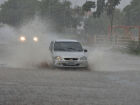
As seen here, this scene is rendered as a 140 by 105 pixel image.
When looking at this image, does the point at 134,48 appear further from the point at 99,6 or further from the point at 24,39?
the point at 99,6

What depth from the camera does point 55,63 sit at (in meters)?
18.0

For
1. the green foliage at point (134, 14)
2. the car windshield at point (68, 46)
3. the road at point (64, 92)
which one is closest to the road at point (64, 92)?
the road at point (64, 92)

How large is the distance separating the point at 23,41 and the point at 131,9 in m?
84.2

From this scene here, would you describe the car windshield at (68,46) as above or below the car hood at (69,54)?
above

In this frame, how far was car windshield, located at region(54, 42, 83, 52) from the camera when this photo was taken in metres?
19.1

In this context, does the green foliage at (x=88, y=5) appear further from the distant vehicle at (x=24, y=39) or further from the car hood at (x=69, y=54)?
Result: the car hood at (x=69, y=54)

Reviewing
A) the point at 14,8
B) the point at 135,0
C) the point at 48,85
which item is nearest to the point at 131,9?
the point at 135,0

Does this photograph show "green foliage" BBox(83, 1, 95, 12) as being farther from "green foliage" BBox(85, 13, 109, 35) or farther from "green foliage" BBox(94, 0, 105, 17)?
"green foliage" BBox(85, 13, 109, 35)

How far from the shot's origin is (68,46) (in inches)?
767

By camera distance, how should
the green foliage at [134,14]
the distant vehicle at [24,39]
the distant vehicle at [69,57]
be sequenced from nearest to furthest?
the distant vehicle at [69,57], the distant vehicle at [24,39], the green foliage at [134,14]

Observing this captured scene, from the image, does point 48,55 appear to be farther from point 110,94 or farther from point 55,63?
point 110,94

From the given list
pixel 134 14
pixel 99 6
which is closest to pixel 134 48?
pixel 99 6

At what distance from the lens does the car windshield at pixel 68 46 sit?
19125 millimetres

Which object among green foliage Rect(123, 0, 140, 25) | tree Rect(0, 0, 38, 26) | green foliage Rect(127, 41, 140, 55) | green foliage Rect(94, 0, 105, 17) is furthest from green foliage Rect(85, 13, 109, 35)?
green foliage Rect(127, 41, 140, 55)
